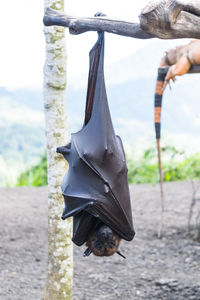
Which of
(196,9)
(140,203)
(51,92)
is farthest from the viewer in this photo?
(140,203)

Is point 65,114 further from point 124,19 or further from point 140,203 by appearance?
point 140,203

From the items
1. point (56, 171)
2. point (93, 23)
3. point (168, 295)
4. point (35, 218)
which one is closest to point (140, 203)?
point (35, 218)

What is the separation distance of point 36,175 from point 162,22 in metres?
8.47

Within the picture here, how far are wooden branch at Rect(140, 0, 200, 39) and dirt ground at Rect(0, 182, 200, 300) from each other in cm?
257

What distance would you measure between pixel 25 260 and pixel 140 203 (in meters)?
3.11

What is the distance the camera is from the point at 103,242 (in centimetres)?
231

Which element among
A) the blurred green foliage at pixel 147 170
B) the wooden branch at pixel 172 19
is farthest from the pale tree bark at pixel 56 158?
the blurred green foliage at pixel 147 170

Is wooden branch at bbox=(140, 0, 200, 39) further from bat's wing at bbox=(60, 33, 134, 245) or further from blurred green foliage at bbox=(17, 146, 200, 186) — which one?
blurred green foliage at bbox=(17, 146, 200, 186)

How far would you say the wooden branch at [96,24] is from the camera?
186 centimetres

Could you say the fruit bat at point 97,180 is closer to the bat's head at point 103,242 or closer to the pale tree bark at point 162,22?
the bat's head at point 103,242

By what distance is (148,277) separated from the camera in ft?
14.0

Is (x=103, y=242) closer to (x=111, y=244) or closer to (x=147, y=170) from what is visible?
(x=111, y=244)

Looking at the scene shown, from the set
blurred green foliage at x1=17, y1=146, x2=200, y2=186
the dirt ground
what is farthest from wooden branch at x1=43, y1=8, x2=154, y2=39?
blurred green foliage at x1=17, y1=146, x2=200, y2=186

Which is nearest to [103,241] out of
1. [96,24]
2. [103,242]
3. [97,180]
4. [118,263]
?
[103,242]
